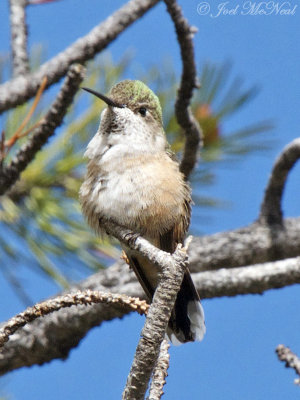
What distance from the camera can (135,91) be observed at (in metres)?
3.18

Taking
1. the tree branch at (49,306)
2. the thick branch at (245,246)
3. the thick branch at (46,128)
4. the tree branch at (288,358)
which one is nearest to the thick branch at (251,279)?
the thick branch at (245,246)

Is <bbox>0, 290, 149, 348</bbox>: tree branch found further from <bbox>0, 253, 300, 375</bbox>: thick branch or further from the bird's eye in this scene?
the bird's eye

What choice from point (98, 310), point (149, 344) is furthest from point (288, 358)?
point (98, 310)

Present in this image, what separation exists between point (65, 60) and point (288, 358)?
6.69ft

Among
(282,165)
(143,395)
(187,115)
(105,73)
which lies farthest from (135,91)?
(143,395)

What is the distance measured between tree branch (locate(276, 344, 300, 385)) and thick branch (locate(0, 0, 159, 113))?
197 centimetres

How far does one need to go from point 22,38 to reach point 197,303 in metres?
1.60

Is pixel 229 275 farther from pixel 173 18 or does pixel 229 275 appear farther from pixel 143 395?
pixel 143 395

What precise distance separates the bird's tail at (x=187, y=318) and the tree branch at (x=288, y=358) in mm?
1035

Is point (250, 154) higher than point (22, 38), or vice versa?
point (250, 154)

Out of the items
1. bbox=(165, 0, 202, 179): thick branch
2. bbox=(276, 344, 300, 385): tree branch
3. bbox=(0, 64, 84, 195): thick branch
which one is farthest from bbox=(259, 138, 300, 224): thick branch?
bbox=(276, 344, 300, 385): tree branch

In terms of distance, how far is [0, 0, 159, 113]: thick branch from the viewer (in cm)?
327

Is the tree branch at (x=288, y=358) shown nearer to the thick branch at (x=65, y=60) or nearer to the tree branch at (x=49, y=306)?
the tree branch at (x=49, y=306)

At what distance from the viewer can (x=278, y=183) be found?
3633mm
